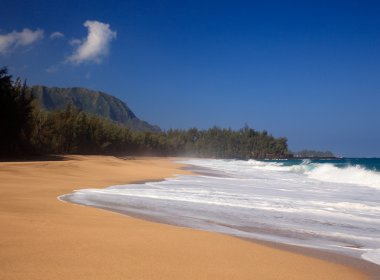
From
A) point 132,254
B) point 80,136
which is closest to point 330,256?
point 132,254

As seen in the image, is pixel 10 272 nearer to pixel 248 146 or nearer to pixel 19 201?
pixel 19 201

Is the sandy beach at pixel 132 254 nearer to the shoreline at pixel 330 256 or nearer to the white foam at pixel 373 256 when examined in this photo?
the shoreline at pixel 330 256

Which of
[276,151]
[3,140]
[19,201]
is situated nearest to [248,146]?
[276,151]

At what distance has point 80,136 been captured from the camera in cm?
5919

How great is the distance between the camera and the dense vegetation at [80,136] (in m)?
32.0

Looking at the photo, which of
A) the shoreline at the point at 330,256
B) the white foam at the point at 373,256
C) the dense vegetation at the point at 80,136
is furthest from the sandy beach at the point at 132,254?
the dense vegetation at the point at 80,136

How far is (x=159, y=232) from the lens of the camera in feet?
19.4

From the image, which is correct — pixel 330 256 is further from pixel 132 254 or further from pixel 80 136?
pixel 80 136

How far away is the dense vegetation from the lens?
3203 centimetres

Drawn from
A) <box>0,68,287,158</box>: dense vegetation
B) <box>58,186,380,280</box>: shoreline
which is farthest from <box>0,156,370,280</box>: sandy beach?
<box>0,68,287,158</box>: dense vegetation

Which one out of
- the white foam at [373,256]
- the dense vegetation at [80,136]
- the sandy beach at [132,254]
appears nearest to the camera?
the sandy beach at [132,254]

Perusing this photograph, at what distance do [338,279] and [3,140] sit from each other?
32528 mm

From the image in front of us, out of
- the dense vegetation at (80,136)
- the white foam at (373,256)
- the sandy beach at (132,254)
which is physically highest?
the dense vegetation at (80,136)

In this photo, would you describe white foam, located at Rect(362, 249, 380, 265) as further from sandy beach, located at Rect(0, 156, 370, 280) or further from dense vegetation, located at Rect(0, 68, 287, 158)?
dense vegetation, located at Rect(0, 68, 287, 158)
